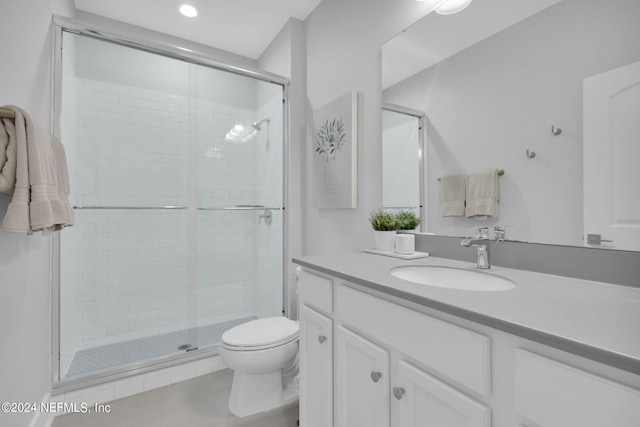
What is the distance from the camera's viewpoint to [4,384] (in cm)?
110

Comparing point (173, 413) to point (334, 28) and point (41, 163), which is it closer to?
point (41, 163)

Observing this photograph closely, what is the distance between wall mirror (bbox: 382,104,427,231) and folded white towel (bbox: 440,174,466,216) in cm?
12

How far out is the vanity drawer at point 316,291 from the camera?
1215mm

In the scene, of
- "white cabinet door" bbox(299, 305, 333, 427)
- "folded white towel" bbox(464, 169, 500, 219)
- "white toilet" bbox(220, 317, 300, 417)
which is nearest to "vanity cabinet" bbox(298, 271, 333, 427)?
"white cabinet door" bbox(299, 305, 333, 427)

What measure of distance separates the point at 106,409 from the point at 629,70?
2.77m

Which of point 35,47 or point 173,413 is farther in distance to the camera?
point 173,413

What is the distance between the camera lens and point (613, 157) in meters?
0.87

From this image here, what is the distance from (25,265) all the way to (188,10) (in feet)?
6.76

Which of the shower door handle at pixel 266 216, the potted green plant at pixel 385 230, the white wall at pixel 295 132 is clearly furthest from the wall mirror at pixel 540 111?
the shower door handle at pixel 266 216

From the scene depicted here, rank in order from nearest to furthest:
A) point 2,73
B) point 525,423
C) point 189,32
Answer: point 525,423
point 2,73
point 189,32

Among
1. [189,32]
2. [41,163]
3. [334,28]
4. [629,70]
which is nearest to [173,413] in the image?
[41,163]

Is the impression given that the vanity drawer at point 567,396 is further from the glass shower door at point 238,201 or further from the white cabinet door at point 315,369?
the glass shower door at point 238,201

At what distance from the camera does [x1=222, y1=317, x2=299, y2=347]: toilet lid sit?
1.66m

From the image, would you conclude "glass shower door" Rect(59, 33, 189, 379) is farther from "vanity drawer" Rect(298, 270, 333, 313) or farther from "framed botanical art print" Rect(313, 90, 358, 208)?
"vanity drawer" Rect(298, 270, 333, 313)
